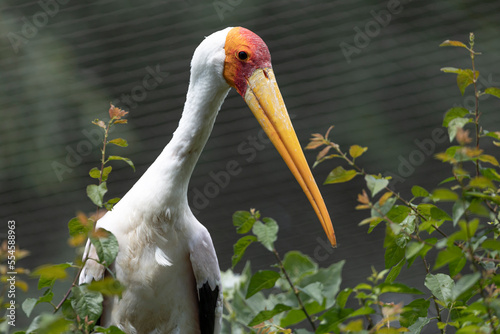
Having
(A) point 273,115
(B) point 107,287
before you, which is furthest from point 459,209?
(A) point 273,115

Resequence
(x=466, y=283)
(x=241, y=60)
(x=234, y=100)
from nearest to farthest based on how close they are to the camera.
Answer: (x=466, y=283) → (x=241, y=60) → (x=234, y=100)

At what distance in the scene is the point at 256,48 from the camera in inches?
54.2

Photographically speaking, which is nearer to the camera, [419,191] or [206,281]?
[419,191]

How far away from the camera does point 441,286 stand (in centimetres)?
96

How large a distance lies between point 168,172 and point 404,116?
6.33ft

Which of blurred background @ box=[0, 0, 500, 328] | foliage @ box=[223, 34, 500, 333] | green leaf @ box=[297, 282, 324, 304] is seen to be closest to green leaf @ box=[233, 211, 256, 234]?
foliage @ box=[223, 34, 500, 333]

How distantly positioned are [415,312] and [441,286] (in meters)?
0.05

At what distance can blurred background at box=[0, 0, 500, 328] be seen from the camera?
2.93 m

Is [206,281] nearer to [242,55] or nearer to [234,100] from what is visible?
[242,55]

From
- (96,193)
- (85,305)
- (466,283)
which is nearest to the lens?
(466,283)

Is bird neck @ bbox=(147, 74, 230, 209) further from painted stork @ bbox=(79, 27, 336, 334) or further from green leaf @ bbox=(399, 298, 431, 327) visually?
green leaf @ bbox=(399, 298, 431, 327)

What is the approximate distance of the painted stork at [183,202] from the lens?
1.37 meters

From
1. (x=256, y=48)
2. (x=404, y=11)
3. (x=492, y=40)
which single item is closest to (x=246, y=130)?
(x=404, y=11)

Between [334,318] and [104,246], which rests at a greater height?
[104,246]
